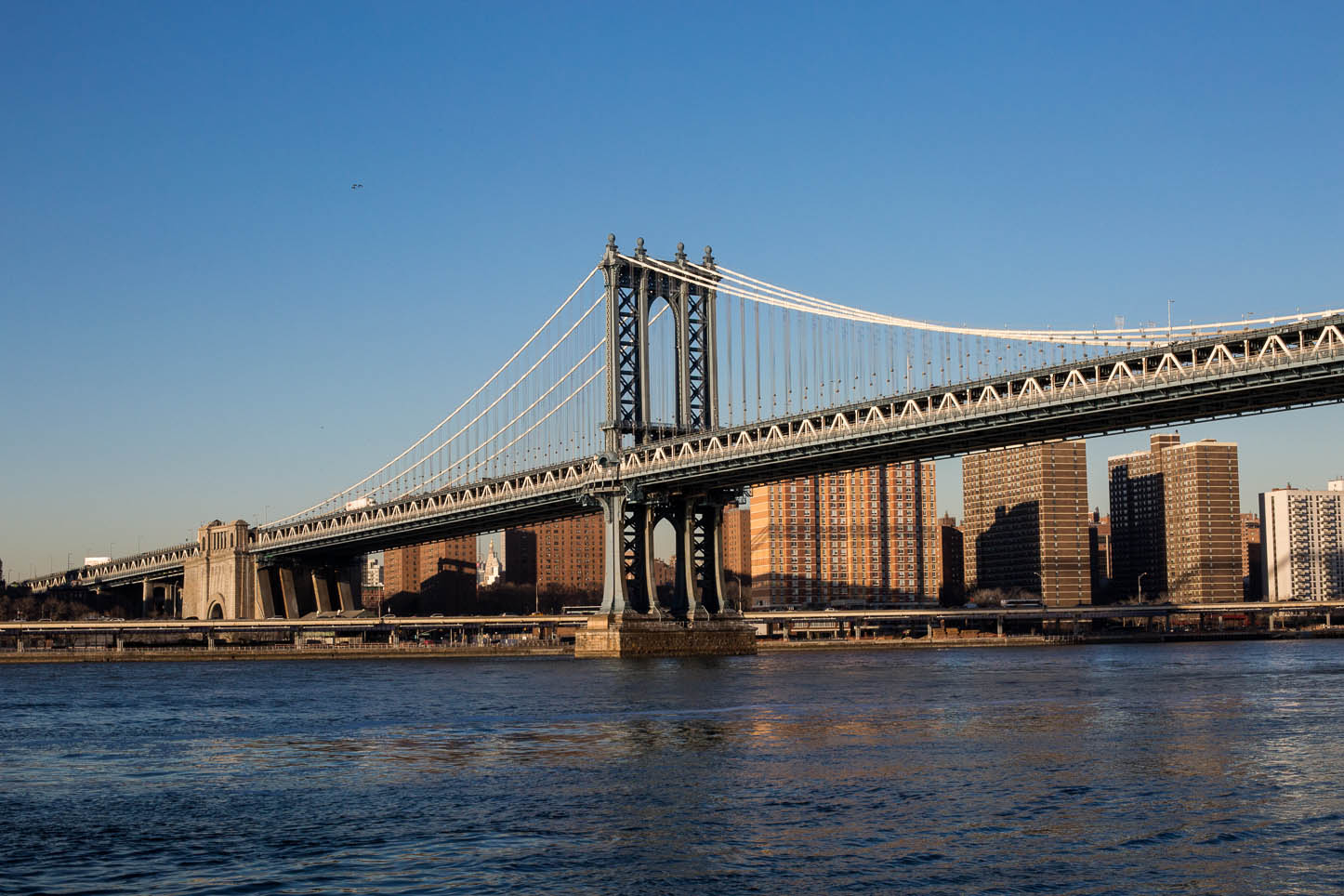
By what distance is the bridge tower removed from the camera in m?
79.2

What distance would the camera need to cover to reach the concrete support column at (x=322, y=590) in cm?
12706

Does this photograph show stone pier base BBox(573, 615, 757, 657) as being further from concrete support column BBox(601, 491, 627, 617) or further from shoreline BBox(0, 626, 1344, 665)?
shoreline BBox(0, 626, 1344, 665)

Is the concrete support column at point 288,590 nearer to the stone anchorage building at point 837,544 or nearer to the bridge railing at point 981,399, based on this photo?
the bridge railing at point 981,399

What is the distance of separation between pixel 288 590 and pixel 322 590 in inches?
106

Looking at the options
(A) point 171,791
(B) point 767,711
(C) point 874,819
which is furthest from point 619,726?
(C) point 874,819

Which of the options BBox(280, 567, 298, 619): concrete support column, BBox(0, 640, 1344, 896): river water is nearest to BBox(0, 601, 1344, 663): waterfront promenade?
BBox(280, 567, 298, 619): concrete support column

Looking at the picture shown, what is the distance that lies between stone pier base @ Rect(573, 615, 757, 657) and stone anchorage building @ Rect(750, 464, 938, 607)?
370ft

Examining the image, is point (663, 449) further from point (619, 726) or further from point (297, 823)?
point (297, 823)

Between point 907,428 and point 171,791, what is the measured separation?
40.1m

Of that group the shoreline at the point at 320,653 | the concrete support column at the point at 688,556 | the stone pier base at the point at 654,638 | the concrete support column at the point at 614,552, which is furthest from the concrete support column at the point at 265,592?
the concrete support column at the point at 688,556

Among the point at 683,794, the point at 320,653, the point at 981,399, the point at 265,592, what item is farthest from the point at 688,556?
the point at 265,592

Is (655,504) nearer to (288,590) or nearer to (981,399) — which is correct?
(981,399)

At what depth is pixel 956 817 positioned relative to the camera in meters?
25.0

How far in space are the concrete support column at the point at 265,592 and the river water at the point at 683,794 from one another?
69469 millimetres
